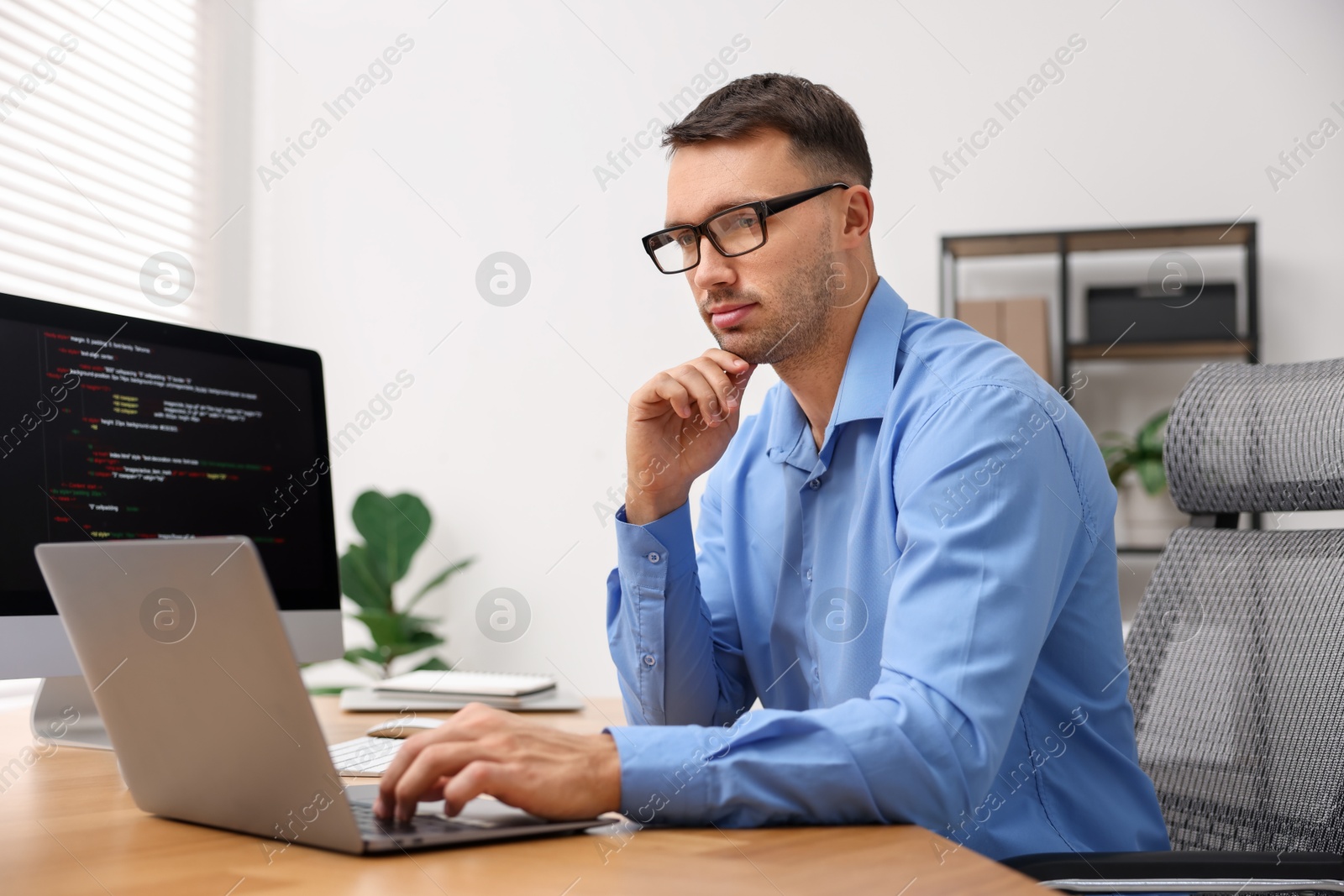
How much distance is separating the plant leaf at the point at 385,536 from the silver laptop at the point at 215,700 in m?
2.65

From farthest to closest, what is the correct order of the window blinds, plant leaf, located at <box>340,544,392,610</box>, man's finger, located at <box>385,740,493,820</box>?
plant leaf, located at <box>340,544,392,610</box>
the window blinds
man's finger, located at <box>385,740,493,820</box>

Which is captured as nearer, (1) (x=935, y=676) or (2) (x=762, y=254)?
(1) (x=935, y=676)

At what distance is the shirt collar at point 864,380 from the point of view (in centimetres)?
118

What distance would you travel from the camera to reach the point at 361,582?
3379 millimetres

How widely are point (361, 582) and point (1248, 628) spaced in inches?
108

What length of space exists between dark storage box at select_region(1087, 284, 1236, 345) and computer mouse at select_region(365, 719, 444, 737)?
249cm

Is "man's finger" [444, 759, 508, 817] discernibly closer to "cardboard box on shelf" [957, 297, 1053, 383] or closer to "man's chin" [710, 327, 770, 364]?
"man's chin" [710, 327, 770, 364]

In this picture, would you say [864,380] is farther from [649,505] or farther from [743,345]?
[649,505]

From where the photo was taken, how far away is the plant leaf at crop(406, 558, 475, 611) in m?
3.39

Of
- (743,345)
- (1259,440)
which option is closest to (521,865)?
(743,345)

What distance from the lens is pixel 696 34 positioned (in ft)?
11.7

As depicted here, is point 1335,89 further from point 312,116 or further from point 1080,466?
point 312,116

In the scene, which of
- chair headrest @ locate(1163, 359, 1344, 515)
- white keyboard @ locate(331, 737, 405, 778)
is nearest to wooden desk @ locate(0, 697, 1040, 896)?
white keyboard @ locate(331, 737, 405, 778)

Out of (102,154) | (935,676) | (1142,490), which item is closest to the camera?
(935,676)
